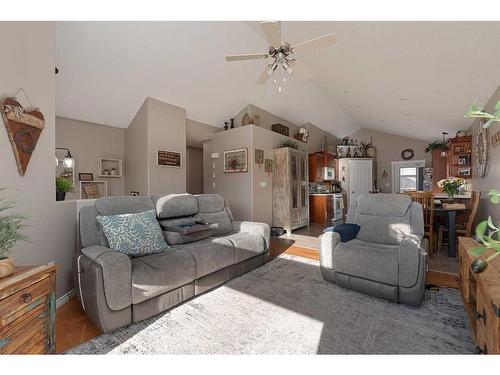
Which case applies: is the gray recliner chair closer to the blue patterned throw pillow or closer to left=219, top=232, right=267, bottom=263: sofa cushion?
left=219, top=232, right=267, bottom=263: sofa cushion

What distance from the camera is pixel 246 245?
2.72 m

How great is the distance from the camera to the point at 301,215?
220 inches

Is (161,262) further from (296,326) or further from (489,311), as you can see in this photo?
(489,311)

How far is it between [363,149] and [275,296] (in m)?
7.59

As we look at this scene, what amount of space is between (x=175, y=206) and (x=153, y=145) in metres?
2.05

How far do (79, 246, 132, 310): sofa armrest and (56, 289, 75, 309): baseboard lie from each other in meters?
0.64

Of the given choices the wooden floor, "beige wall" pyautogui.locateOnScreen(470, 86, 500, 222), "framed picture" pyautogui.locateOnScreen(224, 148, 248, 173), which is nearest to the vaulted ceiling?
"beige wall" pyautogui.locateOnScreen(470, 86, 500, 222)

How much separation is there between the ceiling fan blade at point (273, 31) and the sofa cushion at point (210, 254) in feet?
6.71

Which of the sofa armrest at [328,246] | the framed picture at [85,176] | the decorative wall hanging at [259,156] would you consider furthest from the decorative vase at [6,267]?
the decorative wall hanging at [259,156]

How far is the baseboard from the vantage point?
205cm

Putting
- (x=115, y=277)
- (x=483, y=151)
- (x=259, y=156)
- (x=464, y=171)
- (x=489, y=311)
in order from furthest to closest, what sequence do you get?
(x=464, y=171)
(x=259, y=156)
(x=483, y=151)
(x=115, y=277)
(x=489, y=311)

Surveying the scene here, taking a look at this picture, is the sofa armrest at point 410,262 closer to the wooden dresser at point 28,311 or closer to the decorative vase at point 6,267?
the wooden dresser at point 28,311

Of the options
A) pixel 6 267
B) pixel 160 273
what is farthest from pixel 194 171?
pixel 6 267
